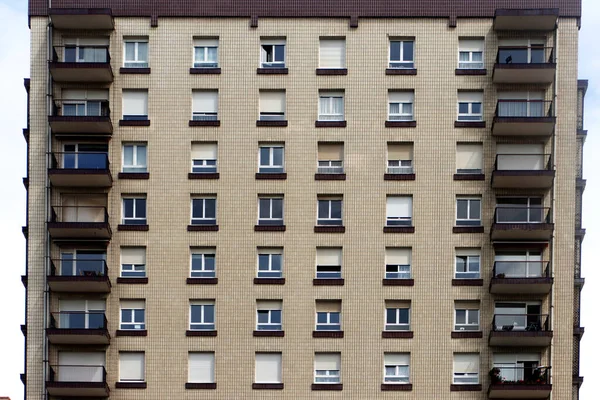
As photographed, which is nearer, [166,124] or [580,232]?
[166,124]

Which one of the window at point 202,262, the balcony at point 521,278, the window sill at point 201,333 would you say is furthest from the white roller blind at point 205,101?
the balcony at point 521,278

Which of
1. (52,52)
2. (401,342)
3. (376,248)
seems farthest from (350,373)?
(52,52)

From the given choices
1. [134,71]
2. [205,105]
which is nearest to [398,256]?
[205,105]

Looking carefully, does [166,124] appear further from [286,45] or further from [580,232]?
[580,232]

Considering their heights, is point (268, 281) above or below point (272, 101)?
below

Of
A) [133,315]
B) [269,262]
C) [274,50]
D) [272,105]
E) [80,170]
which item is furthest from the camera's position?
[274,50]

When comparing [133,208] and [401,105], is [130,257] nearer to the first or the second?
[133,208]

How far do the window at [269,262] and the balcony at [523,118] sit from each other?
13.4 meters

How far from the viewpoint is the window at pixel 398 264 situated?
58875 mm

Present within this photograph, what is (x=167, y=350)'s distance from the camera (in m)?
58.3

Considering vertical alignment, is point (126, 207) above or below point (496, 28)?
below

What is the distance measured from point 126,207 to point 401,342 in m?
16.5

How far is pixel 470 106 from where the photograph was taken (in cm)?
5994

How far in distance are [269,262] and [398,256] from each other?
6917 millimetres
